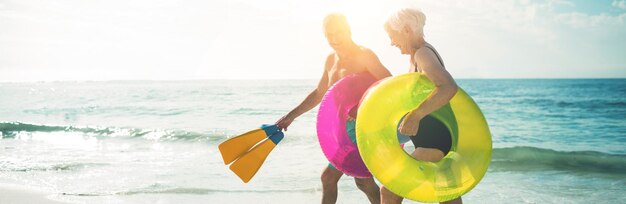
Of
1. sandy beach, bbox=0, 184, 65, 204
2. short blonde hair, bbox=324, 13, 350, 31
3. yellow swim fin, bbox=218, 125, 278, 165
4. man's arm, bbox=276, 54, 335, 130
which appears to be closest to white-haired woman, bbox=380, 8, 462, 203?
short blonde hair, bbox=324, 13, 350, 31

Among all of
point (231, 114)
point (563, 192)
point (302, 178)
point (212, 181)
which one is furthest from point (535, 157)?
point (231, 114)

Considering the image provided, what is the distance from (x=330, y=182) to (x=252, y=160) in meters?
0.63

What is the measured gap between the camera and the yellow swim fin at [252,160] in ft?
13.4

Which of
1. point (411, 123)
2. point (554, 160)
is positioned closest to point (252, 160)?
point (411, 123)

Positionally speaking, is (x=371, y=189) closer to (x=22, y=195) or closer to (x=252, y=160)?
(x=252, y=160)

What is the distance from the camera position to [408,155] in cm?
288

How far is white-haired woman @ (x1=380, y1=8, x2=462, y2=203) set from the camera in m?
2.73

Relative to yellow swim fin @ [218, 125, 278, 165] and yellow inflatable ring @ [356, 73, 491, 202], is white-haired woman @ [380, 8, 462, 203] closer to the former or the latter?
yellow inflatable ring @ [356, 73, 491, 202]

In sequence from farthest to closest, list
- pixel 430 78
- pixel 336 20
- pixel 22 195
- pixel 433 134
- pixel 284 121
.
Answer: pixel 22 195 < pixel 284 121 < pixel 336 20 < pixel 433 134 < pixel 430 78

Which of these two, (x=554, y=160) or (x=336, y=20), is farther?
(x=554, y=160)

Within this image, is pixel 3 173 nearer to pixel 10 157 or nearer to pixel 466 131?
pixel 10 157

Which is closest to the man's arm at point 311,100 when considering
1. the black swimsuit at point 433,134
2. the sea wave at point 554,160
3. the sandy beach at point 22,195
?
the black swimsuit at point 433,134

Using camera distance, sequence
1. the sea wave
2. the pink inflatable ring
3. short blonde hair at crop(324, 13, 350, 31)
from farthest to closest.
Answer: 1. the sea wave
2. short blonde hair at crop(324, 13, 350, 31)
3. the pink inflatable ring

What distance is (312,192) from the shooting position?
6285mm
